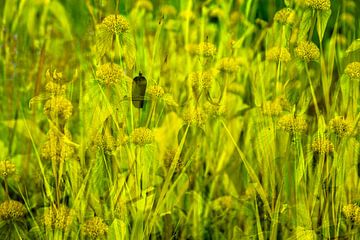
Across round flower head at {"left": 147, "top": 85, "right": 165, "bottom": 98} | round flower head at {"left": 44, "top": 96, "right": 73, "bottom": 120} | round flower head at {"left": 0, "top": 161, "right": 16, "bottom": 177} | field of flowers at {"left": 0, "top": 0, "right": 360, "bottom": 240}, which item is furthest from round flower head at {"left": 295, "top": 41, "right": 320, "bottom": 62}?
round flower head at {"left": 0, "top": 161, "right": 16, "bottom": 177}

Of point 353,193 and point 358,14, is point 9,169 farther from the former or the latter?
point 358,14

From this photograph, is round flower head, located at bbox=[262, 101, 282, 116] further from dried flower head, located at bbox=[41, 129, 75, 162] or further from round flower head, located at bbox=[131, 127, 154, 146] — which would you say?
dried flower head, located at bbox=[41, 129, 75, 162]

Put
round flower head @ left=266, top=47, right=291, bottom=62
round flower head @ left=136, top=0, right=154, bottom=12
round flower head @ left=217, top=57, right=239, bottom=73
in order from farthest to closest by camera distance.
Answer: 1. round flower head @ left=136, top=0, right=154, bottom=12
2. round flower head @ left=217, top=57, right=239, bottom=73
3. round flower head @ left=266, top=47, right=291, bottom=62

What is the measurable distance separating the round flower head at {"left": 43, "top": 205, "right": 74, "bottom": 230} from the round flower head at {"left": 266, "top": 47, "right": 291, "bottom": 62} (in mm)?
547

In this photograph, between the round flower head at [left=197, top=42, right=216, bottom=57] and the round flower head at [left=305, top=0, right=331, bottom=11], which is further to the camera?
the round flower head at [left=197, top=42, right=216, bottom=57]

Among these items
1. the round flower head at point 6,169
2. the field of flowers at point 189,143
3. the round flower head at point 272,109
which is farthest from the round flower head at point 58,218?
the round flower head at point 272,109

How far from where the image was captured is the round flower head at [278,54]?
57.6 inches

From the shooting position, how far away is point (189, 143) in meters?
1.52

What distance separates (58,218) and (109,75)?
0.30 metres

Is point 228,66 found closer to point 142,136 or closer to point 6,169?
point 142,136

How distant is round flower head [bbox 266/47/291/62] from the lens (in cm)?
146

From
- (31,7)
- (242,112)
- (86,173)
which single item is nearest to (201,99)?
(242,112)

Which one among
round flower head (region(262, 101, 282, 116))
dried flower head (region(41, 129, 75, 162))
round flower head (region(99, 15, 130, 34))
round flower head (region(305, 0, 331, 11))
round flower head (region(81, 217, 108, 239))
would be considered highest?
round flower head (region(305, 0, 331, 11))

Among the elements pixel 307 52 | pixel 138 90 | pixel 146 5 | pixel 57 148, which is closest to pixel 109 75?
pixel 138 90
